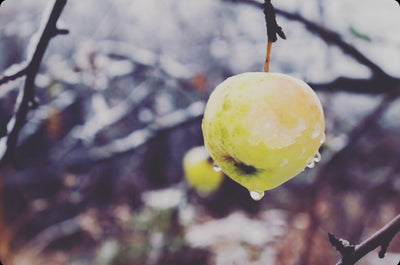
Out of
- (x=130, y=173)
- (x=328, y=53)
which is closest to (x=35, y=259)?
(x=130, y=173)

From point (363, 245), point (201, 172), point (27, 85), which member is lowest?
point (201, 172)

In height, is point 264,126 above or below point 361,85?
above

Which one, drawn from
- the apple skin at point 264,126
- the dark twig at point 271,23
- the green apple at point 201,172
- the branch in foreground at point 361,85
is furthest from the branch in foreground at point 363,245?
the green apple at point 201,172

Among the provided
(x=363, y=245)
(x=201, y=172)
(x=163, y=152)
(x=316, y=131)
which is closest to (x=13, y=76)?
(x=316, y=131)

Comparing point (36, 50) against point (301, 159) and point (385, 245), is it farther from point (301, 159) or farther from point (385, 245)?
point (385, 245)

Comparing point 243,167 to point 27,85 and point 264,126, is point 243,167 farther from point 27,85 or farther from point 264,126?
point 27,85

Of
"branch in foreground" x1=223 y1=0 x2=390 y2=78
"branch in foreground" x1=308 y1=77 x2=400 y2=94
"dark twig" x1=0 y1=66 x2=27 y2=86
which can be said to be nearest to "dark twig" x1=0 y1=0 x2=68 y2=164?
"dark twig" x1=0 y1=66 x2=27 y2=86
